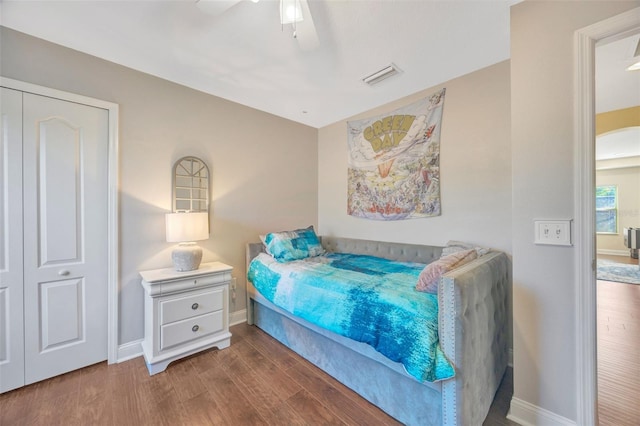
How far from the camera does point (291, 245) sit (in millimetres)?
2662

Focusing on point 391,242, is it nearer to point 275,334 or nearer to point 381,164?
point 381,164

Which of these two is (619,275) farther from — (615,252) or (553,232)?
(553,232)

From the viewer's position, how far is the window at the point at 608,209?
6.75 m

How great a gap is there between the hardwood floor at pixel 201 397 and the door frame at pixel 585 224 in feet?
1.48

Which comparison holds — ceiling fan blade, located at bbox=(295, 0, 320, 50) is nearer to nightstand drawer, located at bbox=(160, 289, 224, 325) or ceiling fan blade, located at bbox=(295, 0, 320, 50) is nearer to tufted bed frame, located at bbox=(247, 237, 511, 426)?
tufted bed frame, located at bbox=(247, 237, 511, 426)

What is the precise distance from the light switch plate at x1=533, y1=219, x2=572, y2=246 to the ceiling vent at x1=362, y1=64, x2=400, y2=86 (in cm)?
165

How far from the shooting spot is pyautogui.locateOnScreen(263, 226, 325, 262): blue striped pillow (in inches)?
101

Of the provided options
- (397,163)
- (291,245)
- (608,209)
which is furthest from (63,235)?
(608,209)

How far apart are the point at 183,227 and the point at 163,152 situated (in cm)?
80

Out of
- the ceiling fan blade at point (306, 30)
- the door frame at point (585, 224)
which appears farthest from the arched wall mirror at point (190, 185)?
the door frame at point (585, 224)

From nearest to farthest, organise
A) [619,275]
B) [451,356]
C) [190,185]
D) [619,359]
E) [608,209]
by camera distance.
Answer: [451,356] < [619,359] < [190,185] < [619,275] < [608,209]

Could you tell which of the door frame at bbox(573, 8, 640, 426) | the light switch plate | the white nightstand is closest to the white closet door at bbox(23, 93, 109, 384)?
the white nightstand

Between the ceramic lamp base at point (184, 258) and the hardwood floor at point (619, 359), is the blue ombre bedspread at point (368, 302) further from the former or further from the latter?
the hardwood floor at point (619, 359)

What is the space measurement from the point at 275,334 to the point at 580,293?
2299mm
